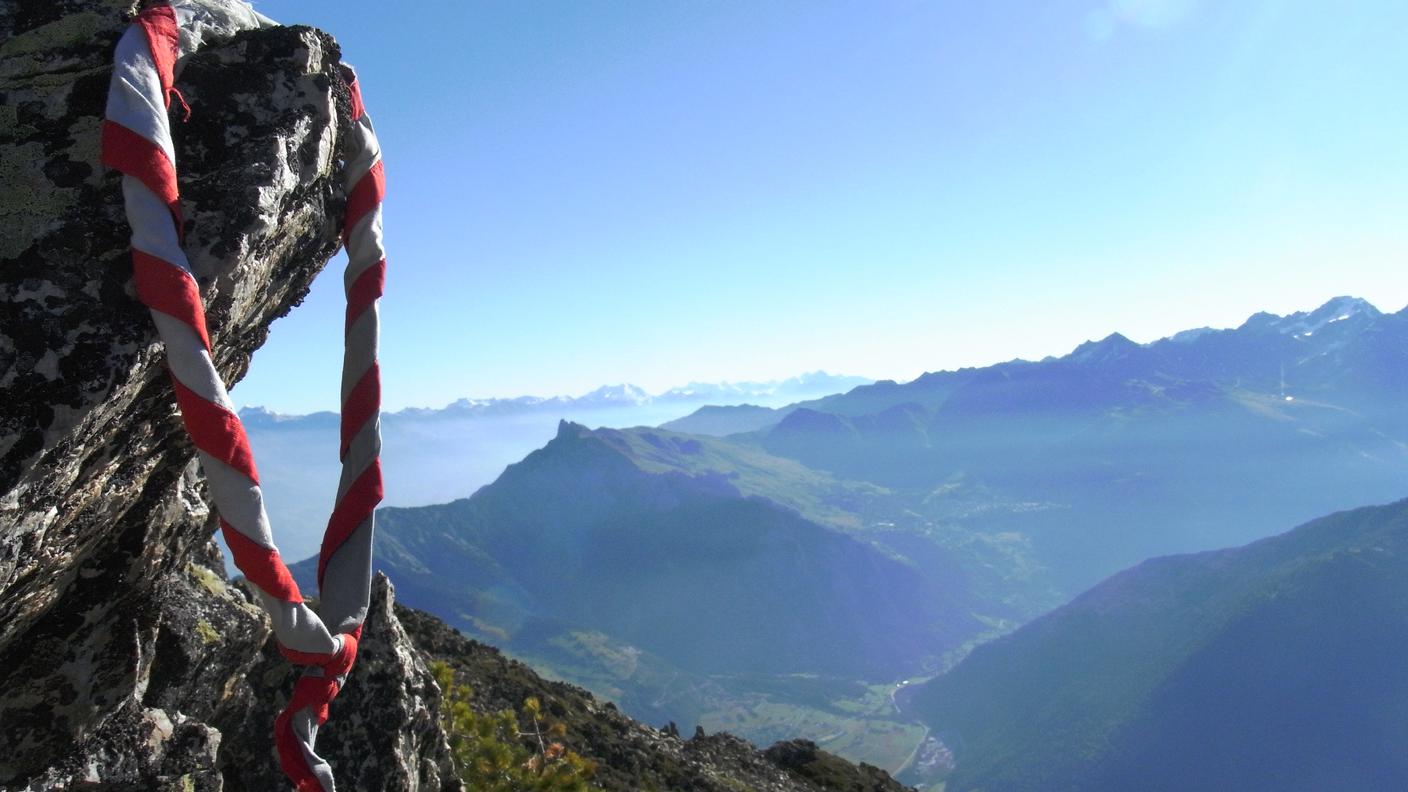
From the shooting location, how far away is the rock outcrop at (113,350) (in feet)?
10.9

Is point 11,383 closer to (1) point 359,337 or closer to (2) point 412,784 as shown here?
(1) point 359,337

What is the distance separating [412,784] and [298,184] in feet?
25.6

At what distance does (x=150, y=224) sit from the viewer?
11.1 feet

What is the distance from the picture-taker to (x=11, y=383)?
123 inches

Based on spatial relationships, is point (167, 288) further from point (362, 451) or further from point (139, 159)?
point (362, 451)

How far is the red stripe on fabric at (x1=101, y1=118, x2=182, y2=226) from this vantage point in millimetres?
3396

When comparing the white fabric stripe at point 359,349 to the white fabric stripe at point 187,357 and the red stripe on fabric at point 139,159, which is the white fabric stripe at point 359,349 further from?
the red stripe on fabric at point 139,159

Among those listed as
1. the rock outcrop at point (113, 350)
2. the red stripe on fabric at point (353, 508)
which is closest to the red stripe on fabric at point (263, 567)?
the red stripe on fabric at point (353, 508)

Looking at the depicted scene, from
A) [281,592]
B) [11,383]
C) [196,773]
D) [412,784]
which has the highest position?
[11,383]

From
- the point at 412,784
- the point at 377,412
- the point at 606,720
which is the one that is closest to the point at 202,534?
the point at 377,412

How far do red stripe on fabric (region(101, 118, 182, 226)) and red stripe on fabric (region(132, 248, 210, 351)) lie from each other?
0.28 meters

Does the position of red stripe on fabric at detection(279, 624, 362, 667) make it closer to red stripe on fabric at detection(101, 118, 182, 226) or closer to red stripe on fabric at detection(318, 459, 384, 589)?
red stripe on fabric at detection(318, 459, 384, 589)

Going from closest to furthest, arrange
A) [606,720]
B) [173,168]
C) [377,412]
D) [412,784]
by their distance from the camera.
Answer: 1. [173,168]
2. [377,412]
3. [412,784]
4. [606,720]

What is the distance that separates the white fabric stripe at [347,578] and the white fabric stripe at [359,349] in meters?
0.79
